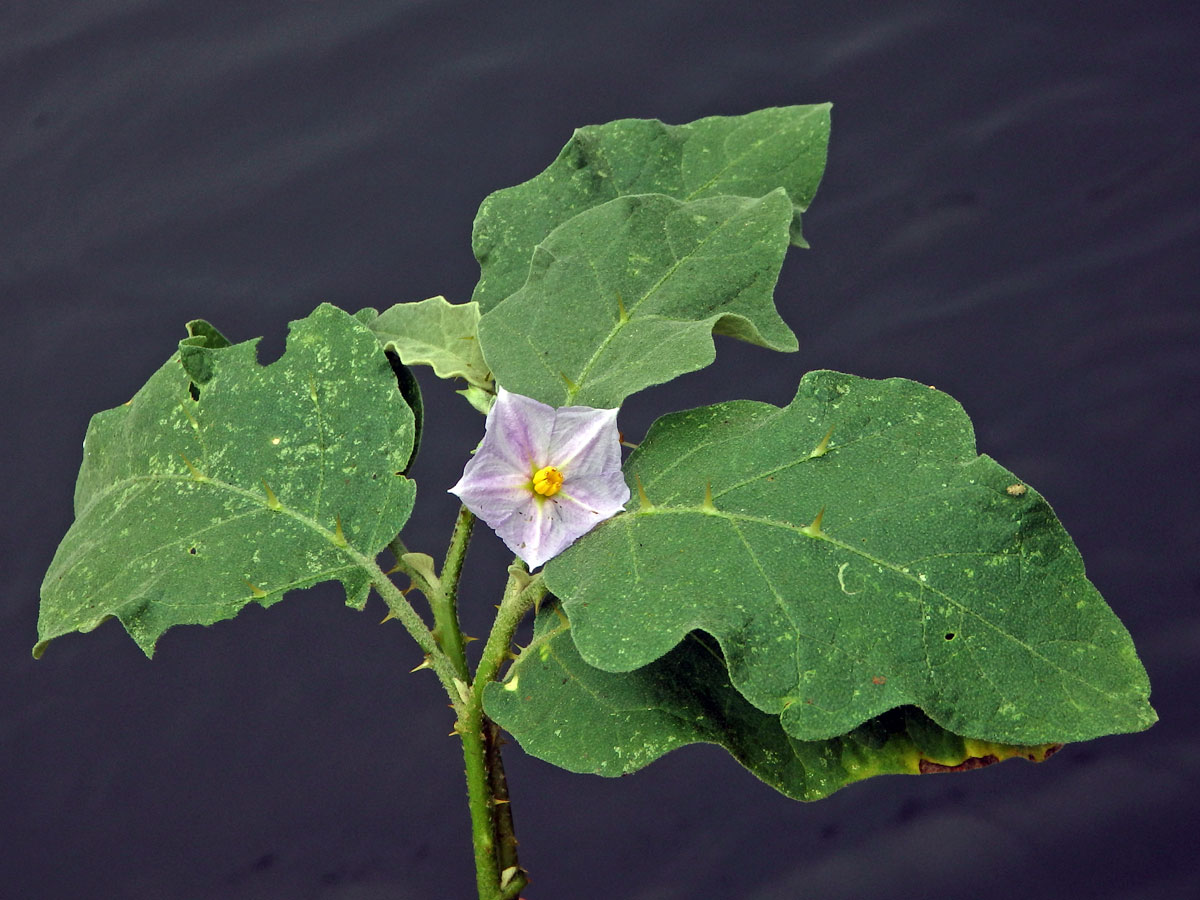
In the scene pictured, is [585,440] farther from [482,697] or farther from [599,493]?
[482,697]

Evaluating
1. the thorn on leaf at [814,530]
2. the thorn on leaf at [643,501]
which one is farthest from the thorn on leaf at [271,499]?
the thorn on leaf at [814,530]

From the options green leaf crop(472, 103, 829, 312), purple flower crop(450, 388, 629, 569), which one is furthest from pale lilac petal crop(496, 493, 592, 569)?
green leaf crop(472, 103, 829, 312)

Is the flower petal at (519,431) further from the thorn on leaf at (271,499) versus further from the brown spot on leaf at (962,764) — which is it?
the brown spot on leaf at (962,764)

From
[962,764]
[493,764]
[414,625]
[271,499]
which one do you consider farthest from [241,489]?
[962,764]

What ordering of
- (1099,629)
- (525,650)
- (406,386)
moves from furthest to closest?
(406,386) < (525,650) < (1099,629)

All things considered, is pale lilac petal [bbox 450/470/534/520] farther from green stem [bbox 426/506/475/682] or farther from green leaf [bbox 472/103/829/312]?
green leaf [bbox 472/103/829/312]

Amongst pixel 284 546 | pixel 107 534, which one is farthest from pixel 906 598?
pixel 107 534

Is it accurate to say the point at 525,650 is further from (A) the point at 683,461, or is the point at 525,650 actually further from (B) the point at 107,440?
(B) the point at 107,440
